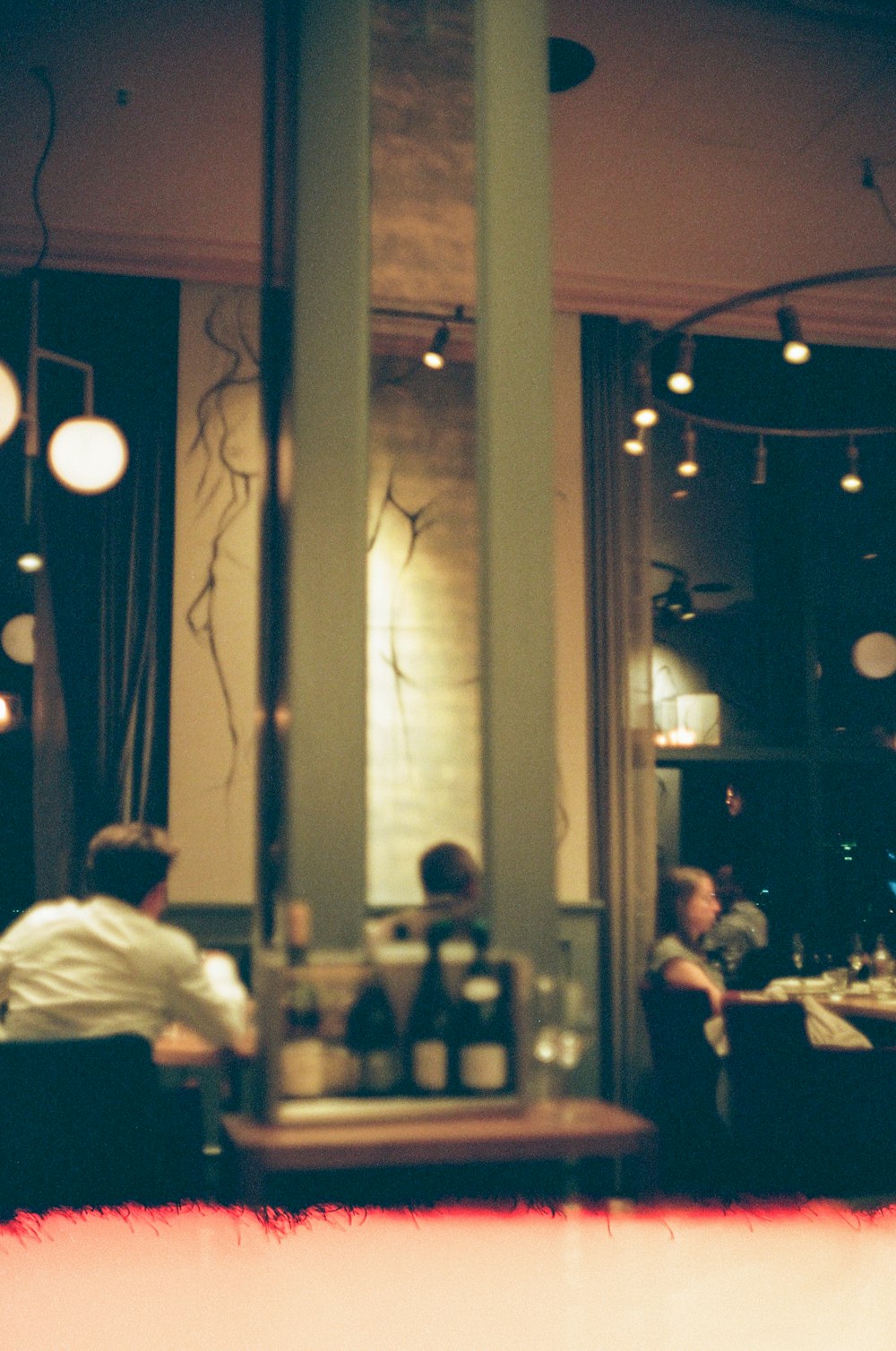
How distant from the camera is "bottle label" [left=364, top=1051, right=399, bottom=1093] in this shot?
2.04 m

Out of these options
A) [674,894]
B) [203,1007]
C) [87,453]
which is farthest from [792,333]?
[203,1007]

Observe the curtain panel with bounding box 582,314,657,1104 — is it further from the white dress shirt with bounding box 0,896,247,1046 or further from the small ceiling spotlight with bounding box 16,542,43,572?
the white dress shirt with bounding box 0,896,247,1046

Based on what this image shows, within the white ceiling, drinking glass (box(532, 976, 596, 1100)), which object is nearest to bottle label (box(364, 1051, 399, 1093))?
drinking glass (box(532, 976, 596, 1100))

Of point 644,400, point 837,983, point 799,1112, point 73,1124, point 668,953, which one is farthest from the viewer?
point 644,400

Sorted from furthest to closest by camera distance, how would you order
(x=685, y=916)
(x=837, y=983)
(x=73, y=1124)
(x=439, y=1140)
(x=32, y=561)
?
(x=837, y=983) → (x=32, y=561) → (x=685, y=916) → (x=73, y=1124) → (x=439, y=1140)

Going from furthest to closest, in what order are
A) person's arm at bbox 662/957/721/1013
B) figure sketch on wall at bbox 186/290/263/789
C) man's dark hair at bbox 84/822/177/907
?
figure sketch on wall at bbox 186/290/263/789 < person's arm at bbox 662/957/721/1013 < man's dark hair at bbox 84/822/177/907

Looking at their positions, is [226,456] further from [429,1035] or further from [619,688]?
[429,1035]

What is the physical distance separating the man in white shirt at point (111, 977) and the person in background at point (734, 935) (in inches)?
124

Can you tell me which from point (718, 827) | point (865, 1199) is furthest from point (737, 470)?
point (865, 1199)

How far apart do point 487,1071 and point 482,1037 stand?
0.17ft

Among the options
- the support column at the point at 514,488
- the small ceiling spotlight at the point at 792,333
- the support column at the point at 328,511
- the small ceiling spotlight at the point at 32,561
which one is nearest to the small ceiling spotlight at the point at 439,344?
the support column at the point at 514,488

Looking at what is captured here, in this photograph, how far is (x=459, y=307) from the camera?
2.51 metres

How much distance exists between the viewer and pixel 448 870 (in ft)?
7.73

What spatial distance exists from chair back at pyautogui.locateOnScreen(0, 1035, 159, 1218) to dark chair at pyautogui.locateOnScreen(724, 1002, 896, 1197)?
1907 millimetres
